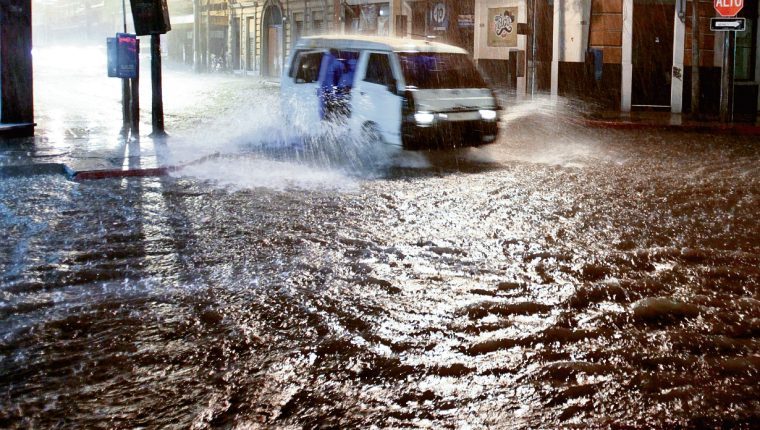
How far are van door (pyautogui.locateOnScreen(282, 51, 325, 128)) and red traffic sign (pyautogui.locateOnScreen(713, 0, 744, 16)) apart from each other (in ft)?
31.9

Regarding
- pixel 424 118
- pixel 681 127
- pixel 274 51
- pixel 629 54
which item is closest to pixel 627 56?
pixel 629 54

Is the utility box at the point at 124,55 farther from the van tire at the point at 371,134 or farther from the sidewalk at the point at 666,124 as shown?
the sidewalk at the point at 666,124

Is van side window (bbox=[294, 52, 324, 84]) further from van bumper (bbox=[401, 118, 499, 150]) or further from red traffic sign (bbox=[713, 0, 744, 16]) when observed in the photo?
red traffic sign (bbox=[713, 0, 744, 16])

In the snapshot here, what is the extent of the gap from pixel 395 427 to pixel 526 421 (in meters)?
0.58

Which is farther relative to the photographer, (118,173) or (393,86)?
(393,86)

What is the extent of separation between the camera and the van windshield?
531 inches

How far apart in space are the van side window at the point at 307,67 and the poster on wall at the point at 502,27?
14.8 meters

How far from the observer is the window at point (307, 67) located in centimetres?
1517

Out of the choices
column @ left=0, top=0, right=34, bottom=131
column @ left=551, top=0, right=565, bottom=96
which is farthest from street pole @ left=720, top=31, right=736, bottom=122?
column @ left=0, top=0, right=34, bottom=131

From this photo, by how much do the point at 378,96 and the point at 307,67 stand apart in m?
2.35

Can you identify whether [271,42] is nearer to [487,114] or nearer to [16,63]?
[16,63]

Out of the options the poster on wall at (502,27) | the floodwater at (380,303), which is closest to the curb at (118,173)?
the floodwater at (380,303)

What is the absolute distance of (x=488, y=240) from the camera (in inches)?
308

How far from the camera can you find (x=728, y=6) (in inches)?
771
